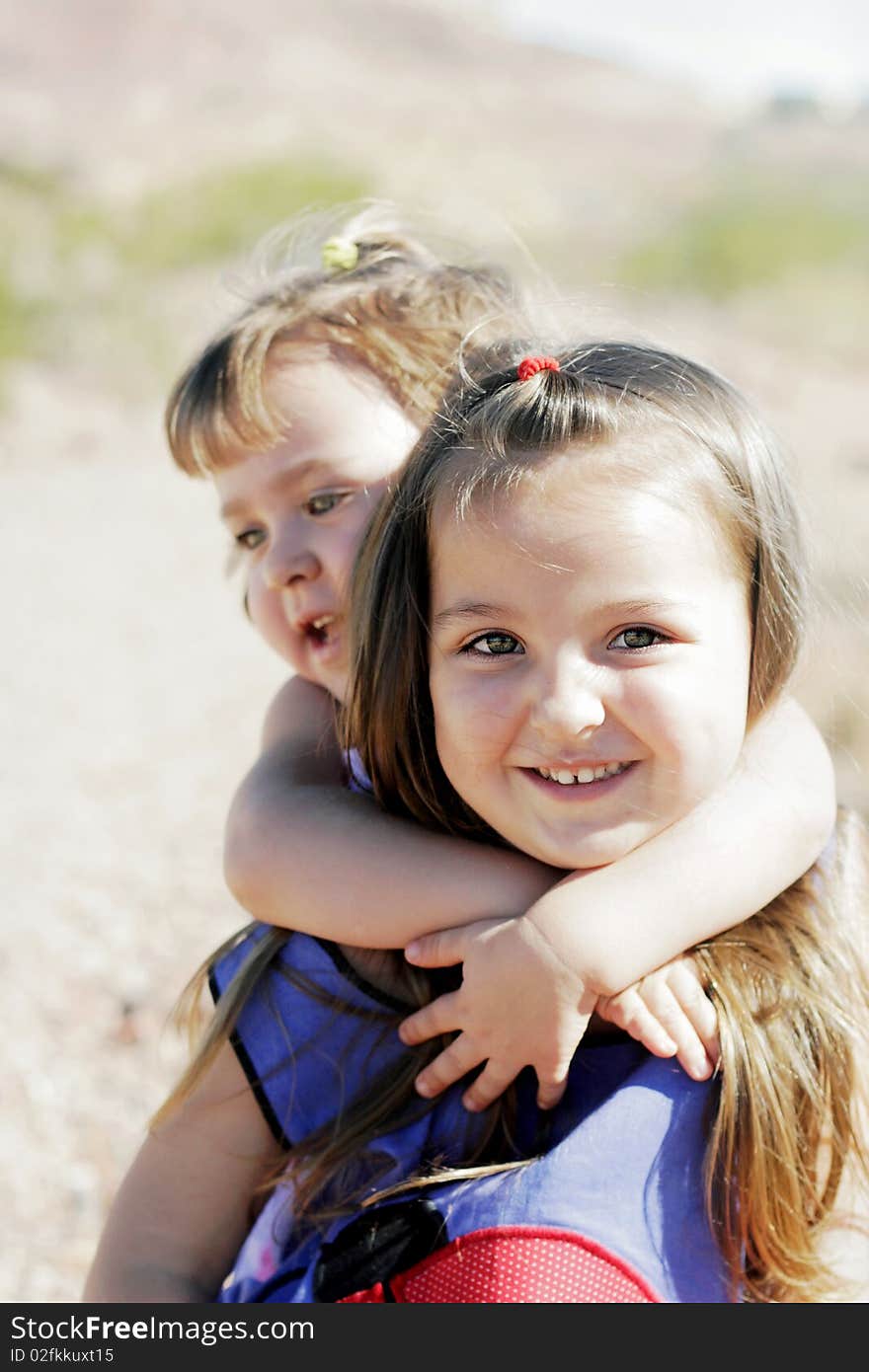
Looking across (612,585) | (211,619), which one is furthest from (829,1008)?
(211,619)

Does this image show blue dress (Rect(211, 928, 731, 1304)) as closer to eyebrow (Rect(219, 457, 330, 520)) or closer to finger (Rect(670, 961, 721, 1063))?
finger (Rect(670, 961, 721, 1063))

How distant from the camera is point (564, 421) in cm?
145

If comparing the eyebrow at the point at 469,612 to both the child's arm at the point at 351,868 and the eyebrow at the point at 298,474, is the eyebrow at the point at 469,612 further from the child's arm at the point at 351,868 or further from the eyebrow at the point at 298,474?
the eyebrow at the point at 298,474

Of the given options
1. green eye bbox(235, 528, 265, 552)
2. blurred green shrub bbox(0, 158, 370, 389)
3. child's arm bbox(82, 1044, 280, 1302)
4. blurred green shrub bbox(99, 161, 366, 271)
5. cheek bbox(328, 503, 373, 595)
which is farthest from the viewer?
blurred green shrub bbox(99, 161, 366, 271)

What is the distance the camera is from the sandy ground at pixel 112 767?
325 cm

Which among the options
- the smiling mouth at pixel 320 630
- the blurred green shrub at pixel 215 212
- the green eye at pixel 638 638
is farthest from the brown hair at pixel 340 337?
the blurred green shrub at pixel 215 212

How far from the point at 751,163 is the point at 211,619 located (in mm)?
45804

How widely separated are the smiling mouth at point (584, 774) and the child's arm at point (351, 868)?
0.53 feet

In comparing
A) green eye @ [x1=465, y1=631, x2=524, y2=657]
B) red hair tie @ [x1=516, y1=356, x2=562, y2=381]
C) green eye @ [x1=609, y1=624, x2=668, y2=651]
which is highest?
red hair tie @ [x1=516, y1=356, x2=562, y2=381]

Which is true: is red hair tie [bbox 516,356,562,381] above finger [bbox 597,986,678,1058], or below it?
above

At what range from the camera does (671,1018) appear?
1516mm

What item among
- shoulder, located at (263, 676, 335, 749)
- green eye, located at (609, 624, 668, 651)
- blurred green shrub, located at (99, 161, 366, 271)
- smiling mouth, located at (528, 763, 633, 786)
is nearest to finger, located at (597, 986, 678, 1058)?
smiling mouth, located at (528, 763, 633, 786)

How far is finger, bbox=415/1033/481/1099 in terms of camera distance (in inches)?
60.0

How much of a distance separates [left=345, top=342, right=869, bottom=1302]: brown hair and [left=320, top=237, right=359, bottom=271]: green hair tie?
697 millimetres
